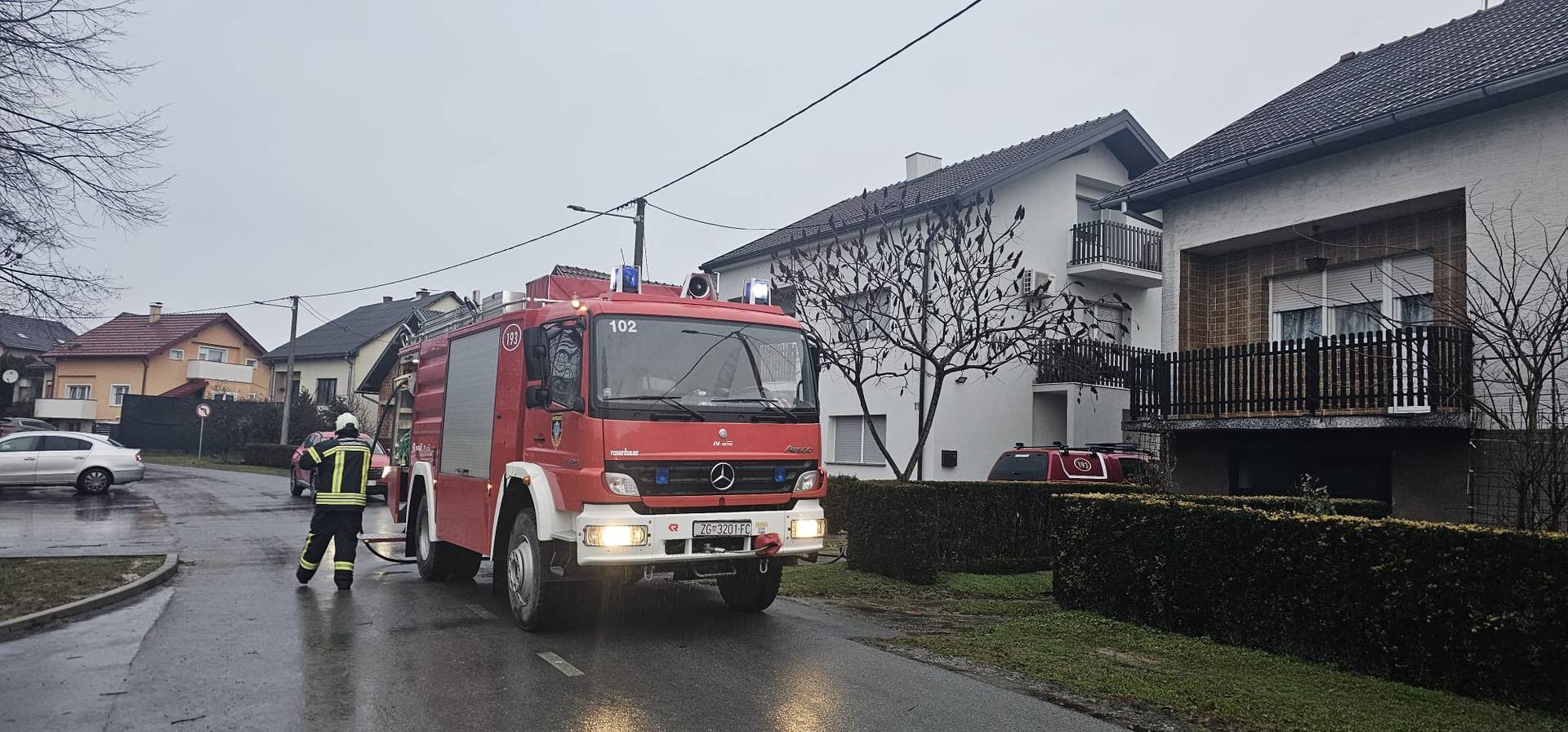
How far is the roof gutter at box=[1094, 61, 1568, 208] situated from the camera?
1081 centimetres

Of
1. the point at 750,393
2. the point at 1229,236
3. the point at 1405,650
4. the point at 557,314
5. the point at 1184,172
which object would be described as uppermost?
the point at 1184,172

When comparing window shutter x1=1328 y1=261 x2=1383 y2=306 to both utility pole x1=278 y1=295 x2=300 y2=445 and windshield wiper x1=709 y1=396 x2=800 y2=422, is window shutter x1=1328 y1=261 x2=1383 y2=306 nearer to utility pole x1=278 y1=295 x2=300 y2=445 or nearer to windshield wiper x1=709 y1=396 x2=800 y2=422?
windshield wiper x1=709 y1=396 x2=800 y2=422

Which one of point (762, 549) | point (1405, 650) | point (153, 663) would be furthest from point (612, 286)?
point (1405, 650)

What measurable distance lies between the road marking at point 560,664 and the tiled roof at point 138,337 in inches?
2379

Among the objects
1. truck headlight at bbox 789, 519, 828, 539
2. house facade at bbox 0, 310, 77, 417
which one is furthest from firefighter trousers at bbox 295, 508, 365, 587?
house facade at bbox 0, 310, 77, 417

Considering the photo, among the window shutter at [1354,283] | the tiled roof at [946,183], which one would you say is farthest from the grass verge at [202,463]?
the window shutter at [1354,283]

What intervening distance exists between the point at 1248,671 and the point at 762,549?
3538 millimetres

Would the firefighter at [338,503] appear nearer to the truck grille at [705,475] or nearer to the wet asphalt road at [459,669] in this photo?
the wet asphalt road at [459,669]

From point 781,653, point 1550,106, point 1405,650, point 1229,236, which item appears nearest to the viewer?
point 1405,650

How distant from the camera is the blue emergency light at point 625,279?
27.9ft

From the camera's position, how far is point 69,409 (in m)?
57.3

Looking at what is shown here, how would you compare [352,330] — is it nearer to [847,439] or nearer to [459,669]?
[847,439]

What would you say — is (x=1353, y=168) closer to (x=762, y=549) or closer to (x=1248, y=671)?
(x=1248, y=671)

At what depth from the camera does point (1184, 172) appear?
582 inches
